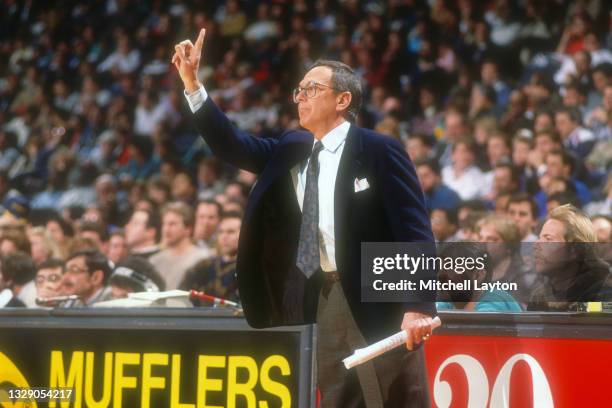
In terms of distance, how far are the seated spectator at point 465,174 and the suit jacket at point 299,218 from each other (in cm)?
522

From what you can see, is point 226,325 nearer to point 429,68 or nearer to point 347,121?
point 347,121

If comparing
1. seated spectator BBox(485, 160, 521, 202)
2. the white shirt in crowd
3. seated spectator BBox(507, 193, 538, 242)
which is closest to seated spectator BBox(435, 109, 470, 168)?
the white shirt in crowd

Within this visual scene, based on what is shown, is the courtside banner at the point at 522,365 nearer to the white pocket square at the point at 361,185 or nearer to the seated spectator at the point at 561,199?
the white pocket square at the point at 361,185

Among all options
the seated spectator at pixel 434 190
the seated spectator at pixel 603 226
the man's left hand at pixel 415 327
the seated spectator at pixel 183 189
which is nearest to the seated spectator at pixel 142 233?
the seated spectator at pixel 183 189

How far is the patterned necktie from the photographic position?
10.7ft

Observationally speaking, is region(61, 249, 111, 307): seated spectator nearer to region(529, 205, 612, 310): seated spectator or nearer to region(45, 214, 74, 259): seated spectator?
region(45, 214, 74, 259): seated spectator

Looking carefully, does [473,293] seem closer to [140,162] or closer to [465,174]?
[465,174]

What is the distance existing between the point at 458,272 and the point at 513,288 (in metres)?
0.21

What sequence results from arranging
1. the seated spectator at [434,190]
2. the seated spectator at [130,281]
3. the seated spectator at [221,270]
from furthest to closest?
the seated spectator at [434,190] < the seated spectator at [221,270] < the seated spectator at [130,281]

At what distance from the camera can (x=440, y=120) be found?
391 inches

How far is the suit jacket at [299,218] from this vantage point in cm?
320

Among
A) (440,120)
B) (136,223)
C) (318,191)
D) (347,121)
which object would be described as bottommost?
(318,191)

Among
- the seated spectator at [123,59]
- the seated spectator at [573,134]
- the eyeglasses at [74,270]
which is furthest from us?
the seated spectator at [123,59]

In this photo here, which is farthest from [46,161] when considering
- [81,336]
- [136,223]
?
[81,336]
